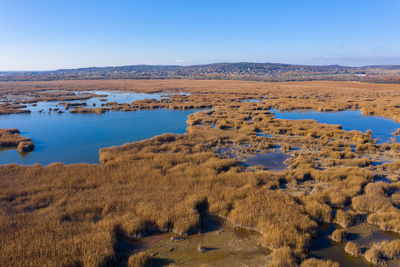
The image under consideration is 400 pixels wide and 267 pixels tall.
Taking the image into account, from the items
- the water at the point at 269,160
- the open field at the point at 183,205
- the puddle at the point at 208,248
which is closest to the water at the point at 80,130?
the open field at the point at 183,205

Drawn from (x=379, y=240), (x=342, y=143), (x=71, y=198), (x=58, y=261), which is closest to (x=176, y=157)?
(x=71, y=198)

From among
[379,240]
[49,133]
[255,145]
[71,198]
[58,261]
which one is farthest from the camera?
[49,133]

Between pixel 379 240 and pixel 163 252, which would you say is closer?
pixel 163 252

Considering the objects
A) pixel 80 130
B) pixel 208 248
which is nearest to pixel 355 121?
pixel 208 248

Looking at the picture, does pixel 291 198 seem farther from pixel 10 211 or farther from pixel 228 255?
pixel 10 211

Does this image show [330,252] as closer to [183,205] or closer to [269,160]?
[183,205]
